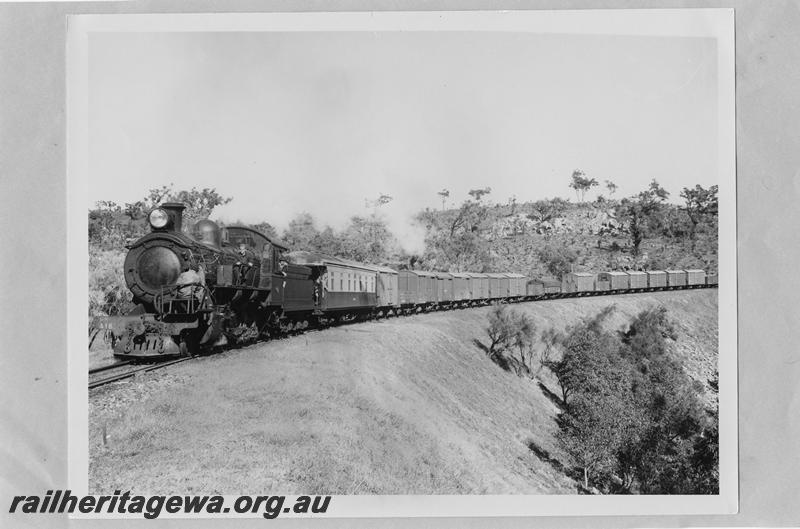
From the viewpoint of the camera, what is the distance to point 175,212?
32.2 feet

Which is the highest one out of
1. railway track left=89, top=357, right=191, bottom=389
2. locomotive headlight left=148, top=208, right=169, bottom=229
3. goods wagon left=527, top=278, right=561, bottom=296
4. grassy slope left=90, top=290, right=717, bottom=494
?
locomotive headlight left=148, top=208, right=169, bottom=229

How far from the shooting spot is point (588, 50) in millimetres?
10047

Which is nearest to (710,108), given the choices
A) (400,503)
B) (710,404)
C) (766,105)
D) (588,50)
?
(766,105)

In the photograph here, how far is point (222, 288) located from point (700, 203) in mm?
9913

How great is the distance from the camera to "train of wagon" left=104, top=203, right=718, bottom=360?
9.52 meters

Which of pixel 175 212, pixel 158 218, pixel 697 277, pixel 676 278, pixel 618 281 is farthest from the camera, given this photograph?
pixel 618 281

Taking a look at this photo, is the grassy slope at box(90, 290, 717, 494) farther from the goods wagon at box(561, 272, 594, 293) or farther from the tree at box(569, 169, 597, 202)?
the goods wagon at box(561, 272, 594, 293)

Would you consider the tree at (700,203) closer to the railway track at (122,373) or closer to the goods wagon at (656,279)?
the railway track at (122,373)

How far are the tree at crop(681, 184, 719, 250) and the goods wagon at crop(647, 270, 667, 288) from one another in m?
9.80

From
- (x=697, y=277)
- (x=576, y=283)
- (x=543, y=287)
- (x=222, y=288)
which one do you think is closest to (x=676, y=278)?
(x=576, y=283)

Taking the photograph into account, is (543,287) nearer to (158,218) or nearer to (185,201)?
(185,201)

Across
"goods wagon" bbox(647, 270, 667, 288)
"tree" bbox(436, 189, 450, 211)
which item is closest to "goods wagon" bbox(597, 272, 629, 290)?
"goods wagon" bbox(647, 270, 667, 288)

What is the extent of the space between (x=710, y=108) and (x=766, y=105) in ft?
2.65

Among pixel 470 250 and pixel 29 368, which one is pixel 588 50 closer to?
pixel 29 368
